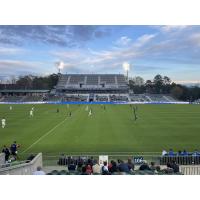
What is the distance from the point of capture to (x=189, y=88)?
124m

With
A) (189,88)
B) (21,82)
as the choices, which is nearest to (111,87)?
(189,88)

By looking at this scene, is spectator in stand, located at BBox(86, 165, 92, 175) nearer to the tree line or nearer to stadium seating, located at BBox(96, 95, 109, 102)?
stadium seating, located at BBox(96, 95, 109, 102)

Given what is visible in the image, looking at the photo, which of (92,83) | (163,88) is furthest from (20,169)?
(163,88)

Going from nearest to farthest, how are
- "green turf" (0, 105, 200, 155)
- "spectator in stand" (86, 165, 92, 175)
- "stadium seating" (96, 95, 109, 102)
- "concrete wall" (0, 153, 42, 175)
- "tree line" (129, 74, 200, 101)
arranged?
"concrete wall" (0, 153, 42, 175) < "spectator in stand" (86, 165, 92, 175) < "green turf" (0, 105, 200, 155) < "stadium seating" (96, 95, 109, 102) < "tree line" (129, 74, 200, 101)

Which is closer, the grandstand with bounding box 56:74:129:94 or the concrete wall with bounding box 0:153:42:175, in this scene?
the concrete wall with bounding box 0:153:42:175

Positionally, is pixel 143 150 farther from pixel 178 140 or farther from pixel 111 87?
pixel 111 87

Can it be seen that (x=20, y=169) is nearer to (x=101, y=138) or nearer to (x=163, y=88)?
(x=101, y=138)

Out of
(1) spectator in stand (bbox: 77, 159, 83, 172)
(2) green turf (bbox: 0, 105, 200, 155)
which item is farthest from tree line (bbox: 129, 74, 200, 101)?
(1) spectator in stand (bbox: 77, 159, 83, 172)

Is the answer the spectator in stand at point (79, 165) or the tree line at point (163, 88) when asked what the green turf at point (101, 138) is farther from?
the tree line at point (163, 88)
